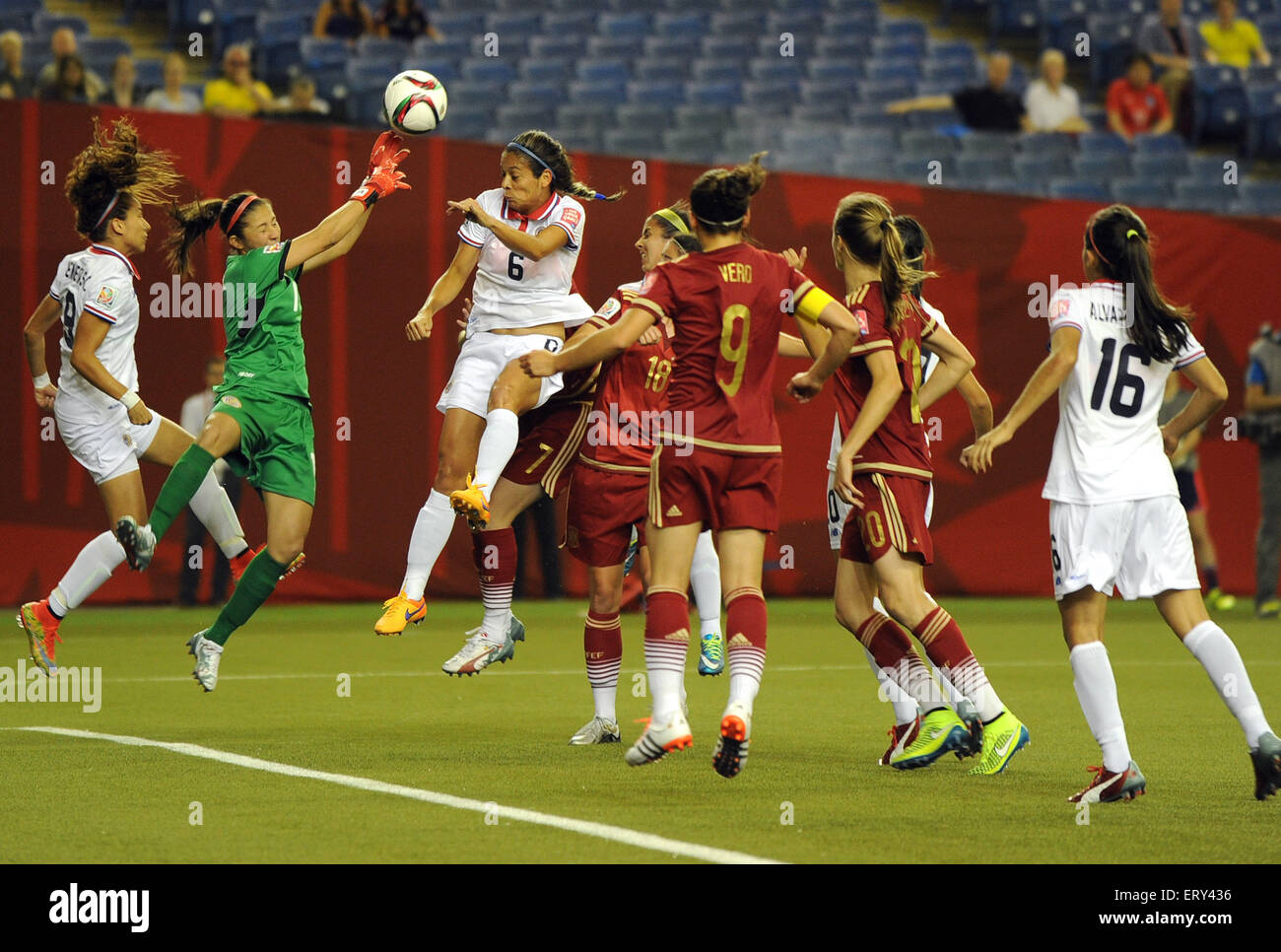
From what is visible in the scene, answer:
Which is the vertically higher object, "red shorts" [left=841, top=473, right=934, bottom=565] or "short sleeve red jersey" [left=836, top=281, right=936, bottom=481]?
"short sleeve red jersey" [left=836, top=281, right=936, bottom=481]

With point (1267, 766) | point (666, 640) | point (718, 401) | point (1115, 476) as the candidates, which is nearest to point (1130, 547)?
point (1115, 476)

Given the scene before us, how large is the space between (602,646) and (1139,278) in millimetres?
2754

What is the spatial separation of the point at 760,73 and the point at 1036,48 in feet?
12.1

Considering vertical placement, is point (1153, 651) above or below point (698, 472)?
below

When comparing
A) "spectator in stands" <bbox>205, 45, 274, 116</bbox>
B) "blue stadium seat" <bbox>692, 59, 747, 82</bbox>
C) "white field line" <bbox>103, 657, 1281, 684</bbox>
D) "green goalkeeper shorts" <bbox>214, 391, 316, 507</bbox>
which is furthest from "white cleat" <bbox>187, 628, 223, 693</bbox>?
"blue stadium seat" <bbox>692, 59, 747, 82</bbox>

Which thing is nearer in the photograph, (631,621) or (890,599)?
(890,599)

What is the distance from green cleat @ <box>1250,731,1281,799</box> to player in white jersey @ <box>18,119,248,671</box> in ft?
16.9

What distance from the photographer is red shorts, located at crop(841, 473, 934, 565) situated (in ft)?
21.8

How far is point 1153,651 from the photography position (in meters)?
12.2

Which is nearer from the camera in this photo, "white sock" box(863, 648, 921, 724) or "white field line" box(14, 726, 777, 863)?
"white field line" box(14, 726, 777, 863)

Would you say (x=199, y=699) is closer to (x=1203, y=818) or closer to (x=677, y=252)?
(x=677, y=252)

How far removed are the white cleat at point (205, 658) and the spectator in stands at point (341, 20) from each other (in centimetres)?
1062

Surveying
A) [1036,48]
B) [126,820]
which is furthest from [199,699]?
[1036,48]

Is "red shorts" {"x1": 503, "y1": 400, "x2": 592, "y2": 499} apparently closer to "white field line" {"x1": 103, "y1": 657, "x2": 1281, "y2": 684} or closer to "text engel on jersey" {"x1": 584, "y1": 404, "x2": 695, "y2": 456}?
"text engel on jersey" {"x1": 584, "y1": 404, "x2": 695, "y2": 456}
